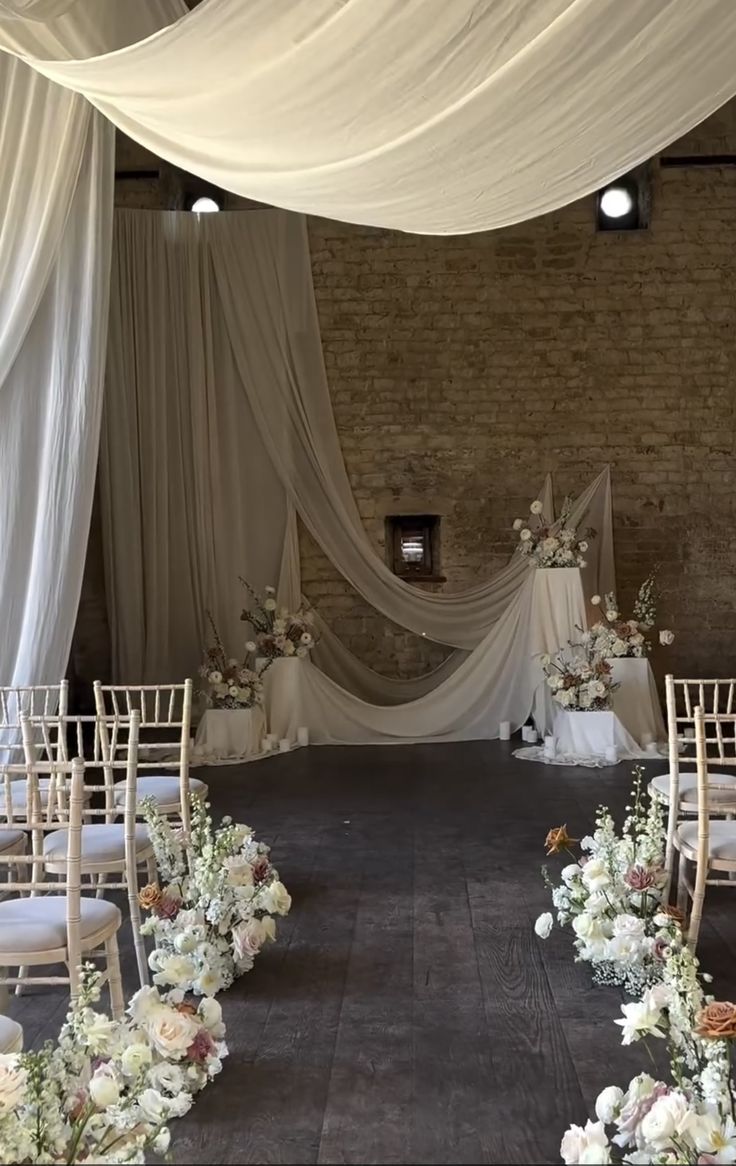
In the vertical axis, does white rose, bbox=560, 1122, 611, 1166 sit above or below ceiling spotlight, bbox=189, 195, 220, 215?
below

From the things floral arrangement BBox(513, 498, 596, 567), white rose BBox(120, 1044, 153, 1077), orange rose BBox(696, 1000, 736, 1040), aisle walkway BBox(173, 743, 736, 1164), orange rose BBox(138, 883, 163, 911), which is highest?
floral arrangement BBox(513, 498, 596, 567)

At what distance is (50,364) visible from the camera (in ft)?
15.4

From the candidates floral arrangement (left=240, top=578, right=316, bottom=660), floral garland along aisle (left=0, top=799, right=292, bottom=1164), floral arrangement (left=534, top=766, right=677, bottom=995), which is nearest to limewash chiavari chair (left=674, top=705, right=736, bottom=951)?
floral arrangement (left=534, top=766, right=677, bottom=995)

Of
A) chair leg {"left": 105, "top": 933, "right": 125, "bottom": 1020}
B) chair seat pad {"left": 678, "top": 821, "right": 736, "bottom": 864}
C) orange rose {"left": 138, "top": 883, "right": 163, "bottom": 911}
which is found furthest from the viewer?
chair seat pad {"left": 678, "top": 821, "right": 736, "bottom": 864}

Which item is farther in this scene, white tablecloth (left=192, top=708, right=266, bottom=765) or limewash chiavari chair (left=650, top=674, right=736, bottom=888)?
white tablecloth (left=192, top=708, right=266, bottom=765)

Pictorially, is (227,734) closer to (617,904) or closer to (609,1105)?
(617,904)

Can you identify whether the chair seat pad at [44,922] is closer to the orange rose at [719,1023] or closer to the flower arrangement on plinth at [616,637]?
the orange rose at [719,1023]

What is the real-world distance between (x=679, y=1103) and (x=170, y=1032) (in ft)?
3.14

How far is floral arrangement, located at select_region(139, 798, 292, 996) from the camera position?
3.05 meters

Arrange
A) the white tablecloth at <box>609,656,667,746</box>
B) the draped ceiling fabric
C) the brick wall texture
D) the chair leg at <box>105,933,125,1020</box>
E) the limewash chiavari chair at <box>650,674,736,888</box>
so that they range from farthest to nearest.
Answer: the brick wall texture
the white tablecloth at <box>609,656,667,746</box>
the draped ceiling fabric
the limewash chiavari chair at <box>650,674,736,888</box>
the chair leg at <box>105,933,125,1020</box>

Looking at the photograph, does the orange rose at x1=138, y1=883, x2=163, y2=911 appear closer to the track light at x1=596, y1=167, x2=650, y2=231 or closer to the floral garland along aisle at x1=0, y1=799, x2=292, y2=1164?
the floral garland along aisle at x1=0, y1=799, x2=292, y2=1164

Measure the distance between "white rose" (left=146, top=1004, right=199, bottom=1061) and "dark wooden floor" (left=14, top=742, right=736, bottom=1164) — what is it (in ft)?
1.48

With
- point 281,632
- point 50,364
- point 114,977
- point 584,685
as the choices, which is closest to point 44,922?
point 114,977

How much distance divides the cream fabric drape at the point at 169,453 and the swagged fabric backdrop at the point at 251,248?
0.02 meters
